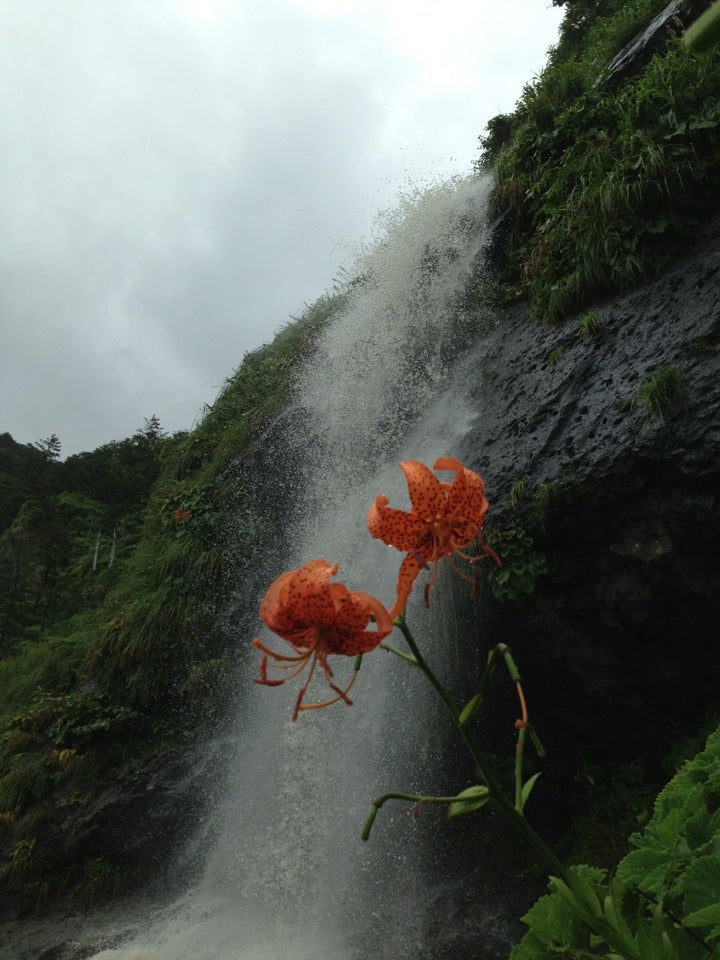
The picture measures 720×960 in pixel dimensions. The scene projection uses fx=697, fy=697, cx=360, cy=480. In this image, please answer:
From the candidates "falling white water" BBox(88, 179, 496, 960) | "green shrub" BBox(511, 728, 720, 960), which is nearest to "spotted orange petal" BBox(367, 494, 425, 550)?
"green shrub" BBox(511, 728, 720, 960)

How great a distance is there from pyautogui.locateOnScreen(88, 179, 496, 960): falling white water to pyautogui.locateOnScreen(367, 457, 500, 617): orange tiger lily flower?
2944 mm

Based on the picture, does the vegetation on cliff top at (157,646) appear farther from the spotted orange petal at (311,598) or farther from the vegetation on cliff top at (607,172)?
the spotted orange petal at (311,598)

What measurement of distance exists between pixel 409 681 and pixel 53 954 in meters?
2.41

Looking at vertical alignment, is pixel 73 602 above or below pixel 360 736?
above

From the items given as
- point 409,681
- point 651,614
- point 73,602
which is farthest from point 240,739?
point 73,602

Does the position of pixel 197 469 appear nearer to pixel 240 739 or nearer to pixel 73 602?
pixel 240 739

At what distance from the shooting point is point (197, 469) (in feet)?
25.3

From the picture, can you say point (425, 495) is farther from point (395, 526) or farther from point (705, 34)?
point (705, 34)

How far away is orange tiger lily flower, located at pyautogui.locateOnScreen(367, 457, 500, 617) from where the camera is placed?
3.35 ft

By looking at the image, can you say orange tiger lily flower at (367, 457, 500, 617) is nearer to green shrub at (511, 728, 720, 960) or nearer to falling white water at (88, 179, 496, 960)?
green shrub at (511, 728, 720, 960)

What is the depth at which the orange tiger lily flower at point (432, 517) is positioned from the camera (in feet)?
3.35

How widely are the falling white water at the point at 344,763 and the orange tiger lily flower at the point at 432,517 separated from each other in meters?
2.94

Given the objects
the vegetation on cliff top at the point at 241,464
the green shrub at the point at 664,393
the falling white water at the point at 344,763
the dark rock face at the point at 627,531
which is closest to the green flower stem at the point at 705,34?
the dark rock face at the point at 627,531

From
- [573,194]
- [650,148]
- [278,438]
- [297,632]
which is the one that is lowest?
[297,632]
